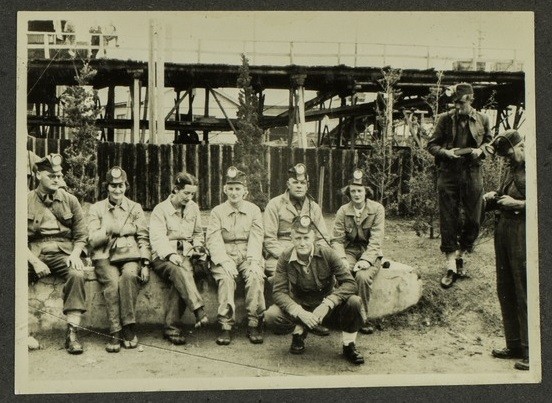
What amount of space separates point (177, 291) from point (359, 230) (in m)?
1.74

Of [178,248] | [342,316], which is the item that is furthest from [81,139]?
[342,316]

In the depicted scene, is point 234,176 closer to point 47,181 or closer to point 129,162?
point 129,162

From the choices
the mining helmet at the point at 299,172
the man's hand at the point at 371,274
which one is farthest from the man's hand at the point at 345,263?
the mining helmet at the point at 299,172

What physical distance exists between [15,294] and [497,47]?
16.1ft

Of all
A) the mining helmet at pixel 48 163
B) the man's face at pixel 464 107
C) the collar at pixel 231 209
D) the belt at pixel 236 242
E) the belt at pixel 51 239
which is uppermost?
the man's face at pixel 464 107

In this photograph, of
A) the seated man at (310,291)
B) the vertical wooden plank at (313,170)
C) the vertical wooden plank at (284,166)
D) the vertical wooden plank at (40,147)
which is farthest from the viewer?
the vertical wooden plank at (40,147)

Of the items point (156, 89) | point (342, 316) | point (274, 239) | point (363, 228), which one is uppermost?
point (156, 89)

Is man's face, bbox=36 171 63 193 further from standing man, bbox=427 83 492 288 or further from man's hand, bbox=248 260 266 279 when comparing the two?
standing man, bbox=427 83 492 288

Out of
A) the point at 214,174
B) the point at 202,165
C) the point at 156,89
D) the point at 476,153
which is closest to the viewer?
the point at 476,153

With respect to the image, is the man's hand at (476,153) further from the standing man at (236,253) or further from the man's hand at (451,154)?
the standing man at (236,253)

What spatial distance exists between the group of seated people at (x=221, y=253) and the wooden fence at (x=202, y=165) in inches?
18.4

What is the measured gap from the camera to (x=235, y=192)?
5820 millimetres

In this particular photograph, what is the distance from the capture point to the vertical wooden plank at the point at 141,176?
6.32m

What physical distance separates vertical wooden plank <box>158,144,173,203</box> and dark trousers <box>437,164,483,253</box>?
276 centimetres
